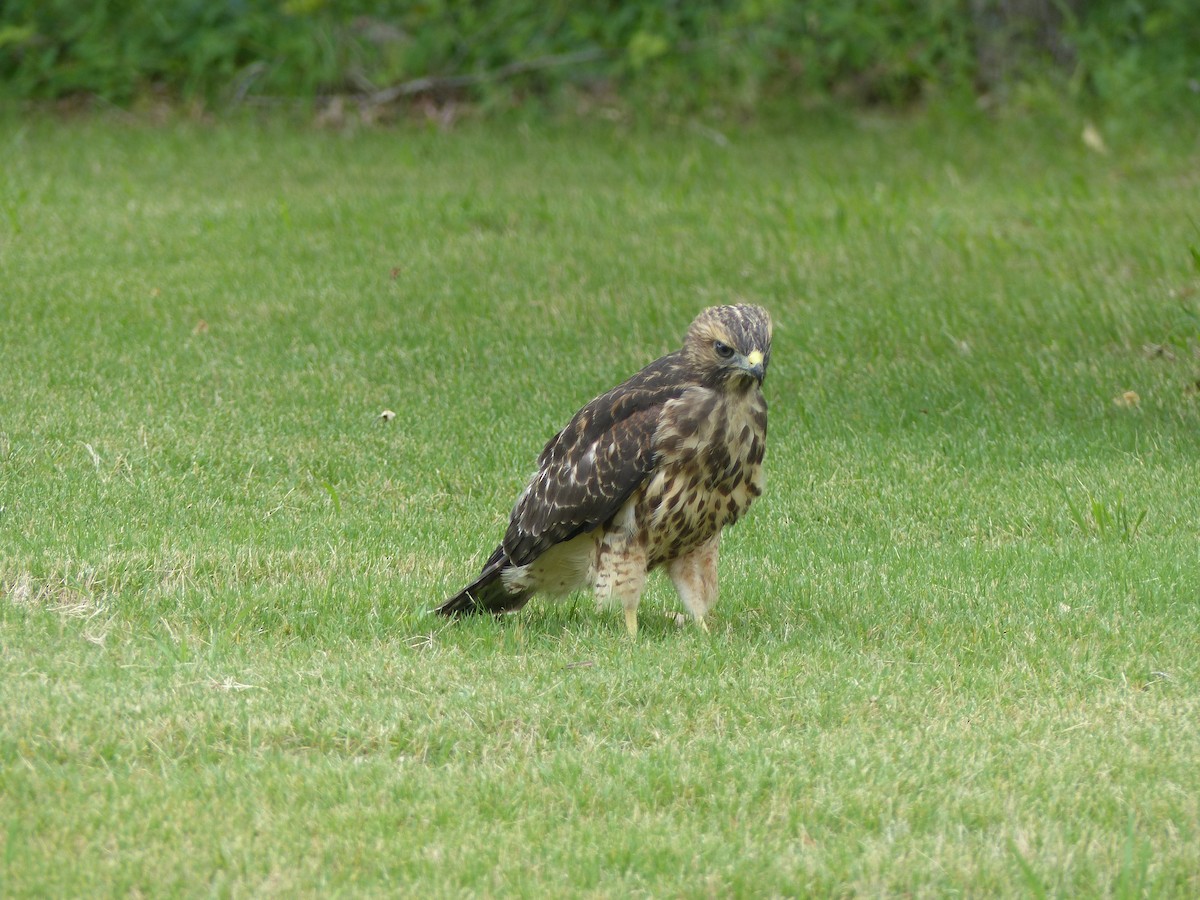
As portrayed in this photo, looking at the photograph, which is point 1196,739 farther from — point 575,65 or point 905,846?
point 575,65

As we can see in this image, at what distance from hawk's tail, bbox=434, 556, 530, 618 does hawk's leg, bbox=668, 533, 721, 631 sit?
57 cm

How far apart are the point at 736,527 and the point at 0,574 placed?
2981mm

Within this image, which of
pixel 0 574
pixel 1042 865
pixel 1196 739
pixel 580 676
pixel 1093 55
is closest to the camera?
pixel 1042 865

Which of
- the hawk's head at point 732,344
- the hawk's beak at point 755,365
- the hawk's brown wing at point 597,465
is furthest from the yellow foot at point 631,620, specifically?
the hawk's beak at point 755,365

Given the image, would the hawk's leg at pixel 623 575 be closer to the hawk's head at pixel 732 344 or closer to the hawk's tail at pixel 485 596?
the hawk's tail at pixel 485 596

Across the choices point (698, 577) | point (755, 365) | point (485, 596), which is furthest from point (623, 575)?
point (755, 365)

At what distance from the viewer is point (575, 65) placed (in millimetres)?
15414

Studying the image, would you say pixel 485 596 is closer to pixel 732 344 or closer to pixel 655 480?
pixel 655 480

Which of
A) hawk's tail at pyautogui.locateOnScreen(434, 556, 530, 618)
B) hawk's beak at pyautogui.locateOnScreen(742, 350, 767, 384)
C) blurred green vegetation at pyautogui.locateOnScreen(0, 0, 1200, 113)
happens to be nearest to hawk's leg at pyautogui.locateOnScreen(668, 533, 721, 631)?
hawk's tail at pyautogui.locateOnScreen(434, 556, 530, 618)

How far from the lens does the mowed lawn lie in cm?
410

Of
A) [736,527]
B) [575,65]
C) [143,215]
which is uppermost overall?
[575,65]

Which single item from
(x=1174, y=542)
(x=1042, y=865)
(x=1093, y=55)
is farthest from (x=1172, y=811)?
(x=1093, y=55)

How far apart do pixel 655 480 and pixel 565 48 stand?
10.9 m

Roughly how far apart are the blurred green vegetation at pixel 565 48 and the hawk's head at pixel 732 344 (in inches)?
389
